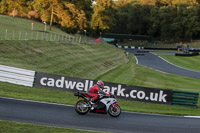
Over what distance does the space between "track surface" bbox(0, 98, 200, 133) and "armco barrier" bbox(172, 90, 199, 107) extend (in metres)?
3.83

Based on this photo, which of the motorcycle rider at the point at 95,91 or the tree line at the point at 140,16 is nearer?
the motorcycle rider at the point at 95,91

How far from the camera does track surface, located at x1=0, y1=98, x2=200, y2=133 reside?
1330 cm

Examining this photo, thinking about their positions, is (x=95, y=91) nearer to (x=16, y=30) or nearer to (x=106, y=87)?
(x=106, y=87)

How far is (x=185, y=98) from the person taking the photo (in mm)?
20750

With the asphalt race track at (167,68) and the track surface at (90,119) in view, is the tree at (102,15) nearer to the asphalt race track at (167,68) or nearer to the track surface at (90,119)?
the asphalt race track at (167,68)

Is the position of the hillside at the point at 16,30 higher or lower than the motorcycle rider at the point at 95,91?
higher

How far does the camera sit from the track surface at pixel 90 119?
43.7 feet

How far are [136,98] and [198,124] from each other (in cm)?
597

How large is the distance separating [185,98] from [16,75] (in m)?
11.5

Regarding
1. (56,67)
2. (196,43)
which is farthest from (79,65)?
(196,43)

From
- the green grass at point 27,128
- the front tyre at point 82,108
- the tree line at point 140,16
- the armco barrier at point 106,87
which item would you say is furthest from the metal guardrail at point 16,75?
the tree line at point 140,16

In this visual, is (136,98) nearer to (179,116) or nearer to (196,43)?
(179,116)

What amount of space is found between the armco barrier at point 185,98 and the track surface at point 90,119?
12.6 ft

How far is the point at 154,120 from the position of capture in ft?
51.8
